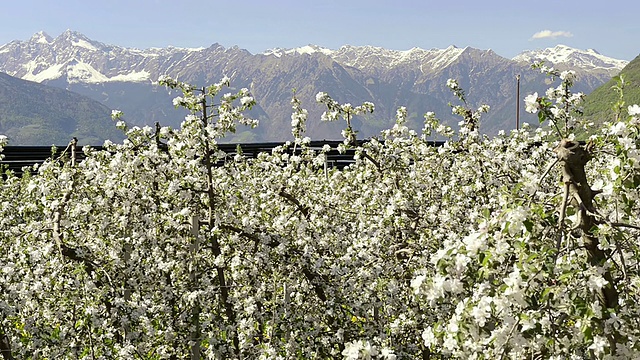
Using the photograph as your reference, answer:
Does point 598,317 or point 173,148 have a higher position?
point 173,148

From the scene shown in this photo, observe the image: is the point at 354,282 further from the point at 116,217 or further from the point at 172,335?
the point at 116,217

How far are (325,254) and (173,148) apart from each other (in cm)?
283

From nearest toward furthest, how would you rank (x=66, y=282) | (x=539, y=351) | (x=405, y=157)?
1. (x=539, y=351)
2. (x=66, y=282)
3. (x=405, y=157)

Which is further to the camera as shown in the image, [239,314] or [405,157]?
[405,157]

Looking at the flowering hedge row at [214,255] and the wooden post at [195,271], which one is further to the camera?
the wooden post at [195,271]

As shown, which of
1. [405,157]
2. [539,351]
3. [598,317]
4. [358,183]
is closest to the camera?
[598,317]

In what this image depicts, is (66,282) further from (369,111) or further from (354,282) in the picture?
(369,111)

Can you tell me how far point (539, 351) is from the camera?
4.25m

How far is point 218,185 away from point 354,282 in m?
2.34

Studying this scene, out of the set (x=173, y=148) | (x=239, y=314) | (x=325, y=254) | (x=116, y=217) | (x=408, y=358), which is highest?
(x=173, y=148)

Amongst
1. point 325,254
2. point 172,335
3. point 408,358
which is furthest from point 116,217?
point 408,358

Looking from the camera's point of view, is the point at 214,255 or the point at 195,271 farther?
the point at 214,255

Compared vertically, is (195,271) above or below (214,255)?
below

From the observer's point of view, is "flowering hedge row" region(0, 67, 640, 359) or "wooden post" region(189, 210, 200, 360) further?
"wooden post" region(189, 210, 200, 360)
